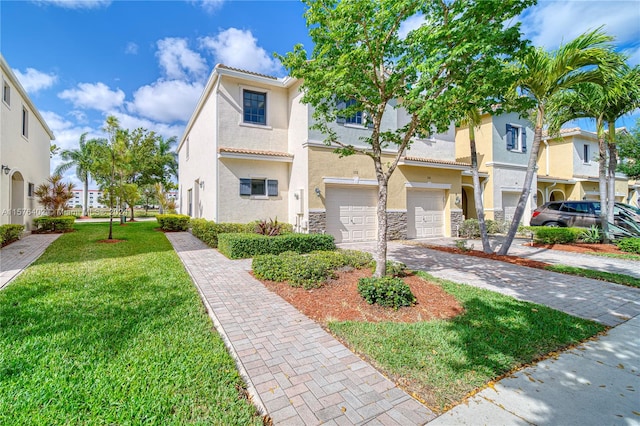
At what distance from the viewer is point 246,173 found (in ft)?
41.9

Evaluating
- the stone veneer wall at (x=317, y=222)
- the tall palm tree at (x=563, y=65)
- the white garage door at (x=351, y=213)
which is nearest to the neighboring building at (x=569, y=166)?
the tall palm tree at (x=563, y=65)

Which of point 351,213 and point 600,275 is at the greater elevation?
point 351,213

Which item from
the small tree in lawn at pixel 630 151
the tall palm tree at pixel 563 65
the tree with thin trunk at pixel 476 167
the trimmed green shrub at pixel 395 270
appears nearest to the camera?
the trimmed green shrub at pixel 395 270

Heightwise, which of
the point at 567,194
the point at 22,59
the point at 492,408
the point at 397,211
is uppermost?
the point at 22,59

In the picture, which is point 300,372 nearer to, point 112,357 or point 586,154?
point 112,357

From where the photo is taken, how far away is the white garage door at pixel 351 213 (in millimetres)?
12805

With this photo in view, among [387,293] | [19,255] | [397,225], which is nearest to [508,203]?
[397,225]

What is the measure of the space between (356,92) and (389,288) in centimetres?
407

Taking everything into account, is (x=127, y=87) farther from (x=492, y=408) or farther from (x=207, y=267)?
(x=492, y=408)

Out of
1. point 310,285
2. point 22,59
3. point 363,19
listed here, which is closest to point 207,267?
point 310,285

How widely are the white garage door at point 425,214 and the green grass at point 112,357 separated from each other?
11646 millimetres

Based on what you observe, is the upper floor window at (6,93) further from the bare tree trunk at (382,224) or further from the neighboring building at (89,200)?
the bare tree trunk at (382,224)

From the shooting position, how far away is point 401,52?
604cm

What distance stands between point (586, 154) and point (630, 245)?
17.3m
